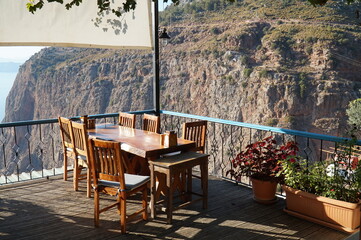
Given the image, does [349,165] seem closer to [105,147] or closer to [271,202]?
[271,202]

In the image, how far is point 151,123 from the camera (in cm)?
478

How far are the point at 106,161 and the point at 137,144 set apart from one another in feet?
2.04

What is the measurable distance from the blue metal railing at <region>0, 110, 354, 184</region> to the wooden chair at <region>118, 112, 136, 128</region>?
10.2 inches

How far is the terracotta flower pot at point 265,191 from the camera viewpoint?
3.78 meters

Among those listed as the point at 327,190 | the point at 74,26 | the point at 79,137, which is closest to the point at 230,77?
the point at 74,26

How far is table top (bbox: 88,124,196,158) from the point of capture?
3479mm

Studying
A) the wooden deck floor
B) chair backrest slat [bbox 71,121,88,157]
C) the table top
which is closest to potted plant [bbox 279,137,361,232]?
the wooden deck floor

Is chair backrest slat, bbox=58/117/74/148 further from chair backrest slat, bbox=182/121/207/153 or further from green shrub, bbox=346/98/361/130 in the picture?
green shrub, bbox=346/98/361/130

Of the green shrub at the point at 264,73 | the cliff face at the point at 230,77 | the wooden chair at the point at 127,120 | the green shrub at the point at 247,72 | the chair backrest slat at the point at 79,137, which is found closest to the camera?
the chair backrest slat at the point at 79,137

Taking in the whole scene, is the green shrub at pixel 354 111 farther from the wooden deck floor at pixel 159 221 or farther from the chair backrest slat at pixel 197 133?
the wooden deck floor at pixel 159 221

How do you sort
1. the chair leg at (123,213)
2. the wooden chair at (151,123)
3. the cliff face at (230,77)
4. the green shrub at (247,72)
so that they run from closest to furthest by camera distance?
the chair leg at (123,213)
the wooden chair at (151,123)
the cliff face at (230,77)
the green shrub at (247,72)

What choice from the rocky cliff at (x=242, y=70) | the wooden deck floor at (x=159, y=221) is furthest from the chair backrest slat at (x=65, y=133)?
the rocky cliff at (x=242, y=70)

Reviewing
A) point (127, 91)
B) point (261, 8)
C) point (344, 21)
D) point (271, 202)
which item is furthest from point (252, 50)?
point (271, 202)

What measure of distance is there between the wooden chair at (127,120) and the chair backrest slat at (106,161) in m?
1.73
